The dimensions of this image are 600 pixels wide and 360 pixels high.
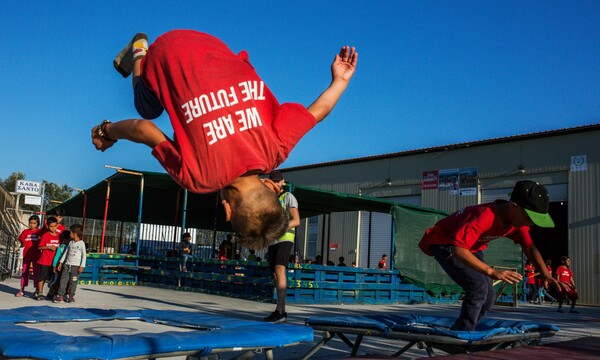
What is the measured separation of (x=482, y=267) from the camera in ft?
13.4

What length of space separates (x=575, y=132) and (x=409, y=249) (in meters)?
10.1

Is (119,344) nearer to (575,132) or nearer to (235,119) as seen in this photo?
(235,119)

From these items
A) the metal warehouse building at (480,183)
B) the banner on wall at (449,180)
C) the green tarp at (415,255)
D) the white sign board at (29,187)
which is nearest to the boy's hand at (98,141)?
the green tarp at (415,255)

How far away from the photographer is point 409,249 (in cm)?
1392

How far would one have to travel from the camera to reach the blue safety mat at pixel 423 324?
3.99m

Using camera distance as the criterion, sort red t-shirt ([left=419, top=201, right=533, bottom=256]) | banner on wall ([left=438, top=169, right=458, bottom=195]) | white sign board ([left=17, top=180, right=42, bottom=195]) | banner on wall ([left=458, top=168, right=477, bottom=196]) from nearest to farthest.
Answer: red t-shirt ([left=419, top=201, right=533, bottom=256])
banner on wall ([left=458, top=168, right=477, bottom=196])
banner on wall ([left=438, top=169, right=458, bottom=195])
white sign board ([left=17, top=180, right=42, bottom=195])

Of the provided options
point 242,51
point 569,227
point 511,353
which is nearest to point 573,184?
point 569,227

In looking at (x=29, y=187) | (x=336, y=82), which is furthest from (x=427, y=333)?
(x=29, y=187)

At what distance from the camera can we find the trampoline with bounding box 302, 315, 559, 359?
3941 mm

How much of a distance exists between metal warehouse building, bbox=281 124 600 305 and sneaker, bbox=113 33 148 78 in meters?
14.6

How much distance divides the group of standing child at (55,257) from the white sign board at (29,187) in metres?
17.6

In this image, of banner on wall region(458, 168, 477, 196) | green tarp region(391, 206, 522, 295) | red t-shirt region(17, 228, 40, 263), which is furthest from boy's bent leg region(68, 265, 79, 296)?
banner on wall region(458, 168, 477, 196)

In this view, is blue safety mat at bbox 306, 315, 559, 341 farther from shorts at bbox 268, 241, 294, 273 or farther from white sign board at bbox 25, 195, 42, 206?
white sign board at bbox 25, 195, 42, 206

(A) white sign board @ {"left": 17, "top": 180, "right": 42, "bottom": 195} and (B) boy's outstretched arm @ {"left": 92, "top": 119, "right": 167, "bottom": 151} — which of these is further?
(A) white sign board @ {"left": 17, "top": 180, "right": 42, "bottom": 195}
